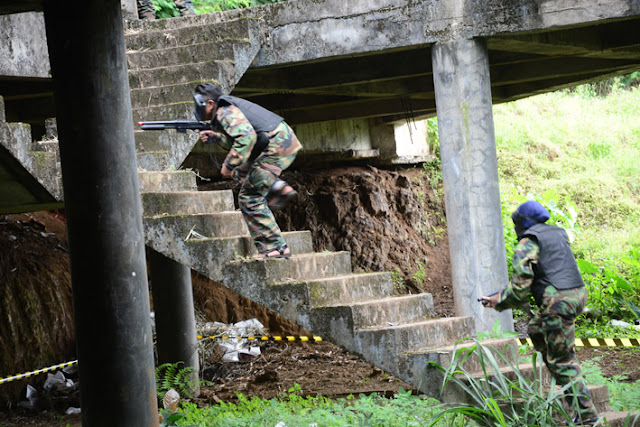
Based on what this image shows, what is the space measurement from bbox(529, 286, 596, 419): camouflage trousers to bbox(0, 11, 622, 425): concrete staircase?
0.36 meters

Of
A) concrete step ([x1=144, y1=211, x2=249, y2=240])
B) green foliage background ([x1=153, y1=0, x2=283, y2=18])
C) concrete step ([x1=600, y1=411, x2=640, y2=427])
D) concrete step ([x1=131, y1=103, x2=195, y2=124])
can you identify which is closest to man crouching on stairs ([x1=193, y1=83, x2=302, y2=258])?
concrete step ([x1=144, y1=211, x2=249, y2=240])

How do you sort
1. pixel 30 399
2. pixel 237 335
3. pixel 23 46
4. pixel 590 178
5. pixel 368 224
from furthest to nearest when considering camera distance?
pixel 590 178
pixel 368 224
pixel 237 335
pixel 30 399
pixel 23 46

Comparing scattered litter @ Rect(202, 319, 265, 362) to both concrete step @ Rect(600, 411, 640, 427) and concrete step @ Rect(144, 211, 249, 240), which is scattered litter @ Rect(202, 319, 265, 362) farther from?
concrete step @ Rect(600, 411, 640, 427)

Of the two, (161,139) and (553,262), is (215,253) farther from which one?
(553,262)

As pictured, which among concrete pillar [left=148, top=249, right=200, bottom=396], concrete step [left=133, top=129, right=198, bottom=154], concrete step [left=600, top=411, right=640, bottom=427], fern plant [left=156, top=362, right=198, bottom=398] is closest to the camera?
concrete step [left=600, top=411, right=640, bottom=427]

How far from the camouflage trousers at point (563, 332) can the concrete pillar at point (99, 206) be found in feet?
10.8

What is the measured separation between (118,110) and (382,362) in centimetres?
310

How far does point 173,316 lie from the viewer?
464 inches

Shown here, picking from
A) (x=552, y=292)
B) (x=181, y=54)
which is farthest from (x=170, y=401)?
(x=552, y=292)

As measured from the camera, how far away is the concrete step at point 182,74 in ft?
29.5

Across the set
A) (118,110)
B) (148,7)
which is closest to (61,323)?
(148,7)

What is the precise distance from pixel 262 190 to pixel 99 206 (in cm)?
199

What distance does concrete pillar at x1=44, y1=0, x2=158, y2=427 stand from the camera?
17.6 ft

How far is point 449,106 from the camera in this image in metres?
9.02
